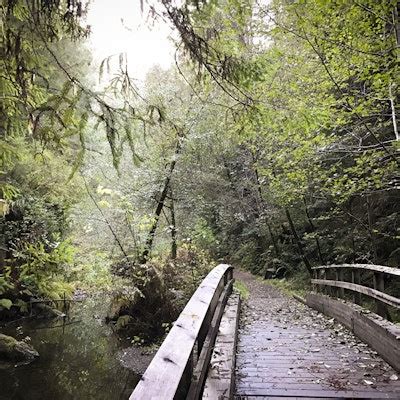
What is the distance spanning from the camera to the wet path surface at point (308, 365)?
13.1ft

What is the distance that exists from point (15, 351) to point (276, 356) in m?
7.37

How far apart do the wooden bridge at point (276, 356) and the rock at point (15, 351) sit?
558 cm

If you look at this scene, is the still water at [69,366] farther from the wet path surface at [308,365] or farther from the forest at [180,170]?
the wet path surface at [308,365]

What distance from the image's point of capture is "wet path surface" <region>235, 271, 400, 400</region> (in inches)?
157

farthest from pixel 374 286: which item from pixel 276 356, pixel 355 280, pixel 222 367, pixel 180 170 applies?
pixel 180 170

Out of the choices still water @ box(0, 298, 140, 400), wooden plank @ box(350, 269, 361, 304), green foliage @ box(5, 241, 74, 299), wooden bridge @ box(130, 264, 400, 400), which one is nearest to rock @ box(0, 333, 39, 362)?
still water @ box(0, 298, 140, 400)

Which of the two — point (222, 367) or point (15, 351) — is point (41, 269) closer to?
point (15, 351)

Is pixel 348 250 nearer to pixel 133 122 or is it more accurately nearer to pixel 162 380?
pixel 133 122

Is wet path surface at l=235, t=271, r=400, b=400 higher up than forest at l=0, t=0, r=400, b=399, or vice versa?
forest at l=0, t=0, r=400, b=399

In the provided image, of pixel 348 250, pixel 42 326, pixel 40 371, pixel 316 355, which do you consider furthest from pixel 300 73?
pixel 42 326

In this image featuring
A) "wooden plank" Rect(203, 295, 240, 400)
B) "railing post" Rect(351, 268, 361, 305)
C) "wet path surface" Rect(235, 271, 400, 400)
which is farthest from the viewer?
"railing post" Rect(351, 268, 361, 305)

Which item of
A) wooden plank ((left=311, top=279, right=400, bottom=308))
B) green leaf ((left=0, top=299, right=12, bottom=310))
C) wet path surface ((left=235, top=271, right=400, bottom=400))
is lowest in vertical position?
green leaf ((left=0, top=299, right=12, bottom=310))

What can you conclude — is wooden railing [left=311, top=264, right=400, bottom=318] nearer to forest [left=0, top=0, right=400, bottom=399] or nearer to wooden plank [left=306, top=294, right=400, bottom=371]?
wooden plank [left=306, top=294, right=400, bottom=371]

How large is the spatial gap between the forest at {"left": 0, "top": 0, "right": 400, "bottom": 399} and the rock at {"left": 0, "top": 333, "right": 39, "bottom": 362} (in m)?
0.08
